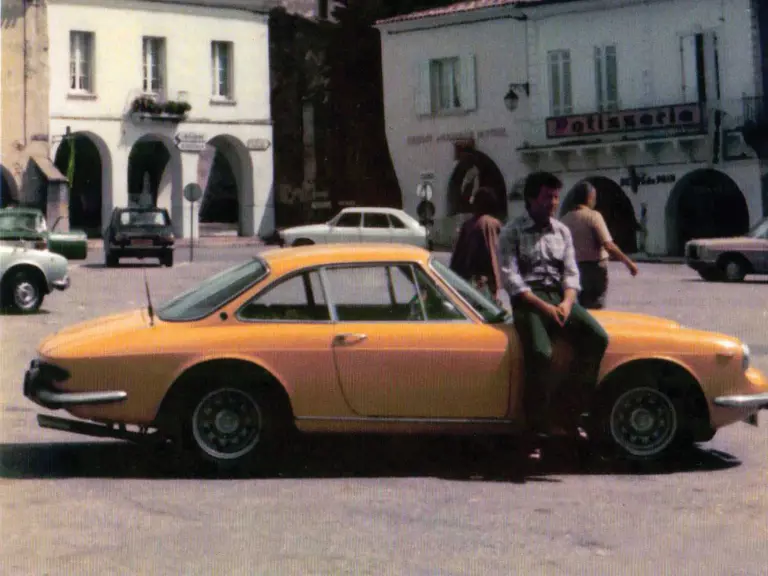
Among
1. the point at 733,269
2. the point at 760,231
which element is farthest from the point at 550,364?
the point at 760,231

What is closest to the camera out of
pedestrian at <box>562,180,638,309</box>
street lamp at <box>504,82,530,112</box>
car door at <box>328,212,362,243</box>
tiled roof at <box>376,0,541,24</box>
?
pedestrian at <box>562,180,638,309</box>

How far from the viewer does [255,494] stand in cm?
893

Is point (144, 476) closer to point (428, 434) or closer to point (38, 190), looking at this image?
point (428, 434)

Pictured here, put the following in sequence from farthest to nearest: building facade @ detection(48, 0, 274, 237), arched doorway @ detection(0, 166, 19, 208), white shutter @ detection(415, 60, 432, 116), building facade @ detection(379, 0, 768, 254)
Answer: white shutter @ detection(415, 60, 432, 116)
building facade @ detection(48, 0, 274, 237)
arched doorway @ detection(0, 166, 19, 208)
building facade @ detection(379, 0, 768, 254)

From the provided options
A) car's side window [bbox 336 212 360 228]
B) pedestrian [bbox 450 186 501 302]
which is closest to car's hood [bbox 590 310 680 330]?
pedestrian [bbox 450 186 501 302]

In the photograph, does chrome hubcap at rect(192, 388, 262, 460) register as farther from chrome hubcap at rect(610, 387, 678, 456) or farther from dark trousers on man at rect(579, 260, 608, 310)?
dark trousers on man at rect(579, 260, 608, 310)

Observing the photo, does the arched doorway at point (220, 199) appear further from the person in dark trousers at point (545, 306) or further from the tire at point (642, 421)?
the tire at point (642, 421)

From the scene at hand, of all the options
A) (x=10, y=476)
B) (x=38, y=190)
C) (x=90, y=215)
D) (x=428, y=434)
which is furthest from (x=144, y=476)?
(x=90, y=215)

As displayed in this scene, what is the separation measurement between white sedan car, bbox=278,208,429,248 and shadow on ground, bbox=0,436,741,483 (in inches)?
1205

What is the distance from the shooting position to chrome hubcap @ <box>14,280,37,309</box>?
2355cm

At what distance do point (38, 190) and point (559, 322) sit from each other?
4103 cm

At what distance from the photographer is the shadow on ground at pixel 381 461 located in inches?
380

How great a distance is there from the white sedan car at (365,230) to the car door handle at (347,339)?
31.8 meters

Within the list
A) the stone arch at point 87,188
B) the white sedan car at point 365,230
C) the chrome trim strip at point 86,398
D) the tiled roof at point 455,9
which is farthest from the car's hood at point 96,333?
the stone arch at point 87,188
